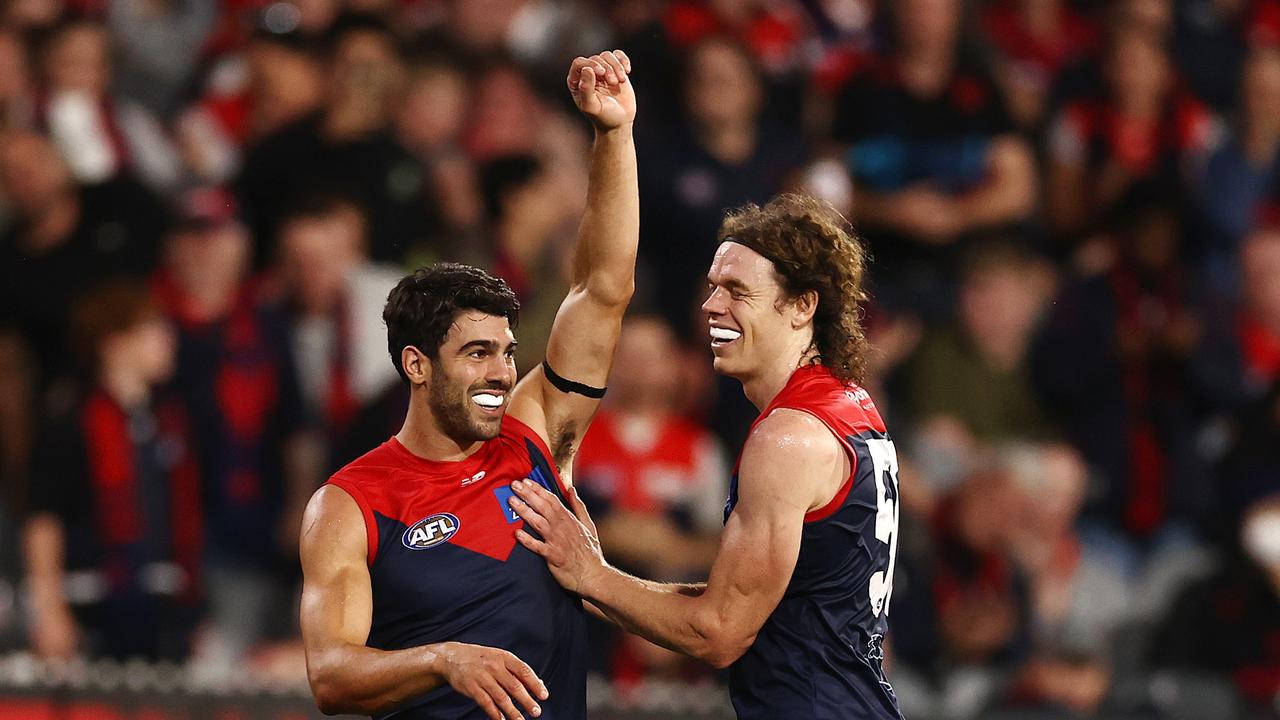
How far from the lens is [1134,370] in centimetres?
916

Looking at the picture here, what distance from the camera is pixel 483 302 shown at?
4.91 meters

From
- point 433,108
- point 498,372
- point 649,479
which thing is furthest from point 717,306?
point 433,108

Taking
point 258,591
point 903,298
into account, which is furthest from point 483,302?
point 903,298

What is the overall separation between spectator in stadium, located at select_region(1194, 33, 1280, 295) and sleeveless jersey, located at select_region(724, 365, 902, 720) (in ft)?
16.9

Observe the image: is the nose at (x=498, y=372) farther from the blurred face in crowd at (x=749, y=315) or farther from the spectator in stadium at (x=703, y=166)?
the spectator in stadium at (x=703, y=166)

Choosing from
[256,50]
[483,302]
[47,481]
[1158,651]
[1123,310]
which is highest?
[256,50]

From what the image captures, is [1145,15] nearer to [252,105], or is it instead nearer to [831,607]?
[252,105]

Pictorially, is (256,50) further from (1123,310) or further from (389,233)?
(1123,310)

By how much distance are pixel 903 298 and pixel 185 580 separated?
3.96 m

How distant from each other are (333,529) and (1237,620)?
5.32 metres

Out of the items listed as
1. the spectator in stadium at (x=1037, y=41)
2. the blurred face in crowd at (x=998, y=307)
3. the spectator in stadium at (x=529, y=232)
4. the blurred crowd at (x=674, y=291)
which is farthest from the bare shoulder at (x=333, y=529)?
the spectator in stadium at (x=1037, y=41)

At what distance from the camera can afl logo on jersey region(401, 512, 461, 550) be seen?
4.82 meters

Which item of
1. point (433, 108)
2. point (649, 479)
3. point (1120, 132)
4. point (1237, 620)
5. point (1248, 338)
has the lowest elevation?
point (1237, 620)

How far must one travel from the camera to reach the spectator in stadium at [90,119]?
912cm
